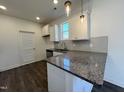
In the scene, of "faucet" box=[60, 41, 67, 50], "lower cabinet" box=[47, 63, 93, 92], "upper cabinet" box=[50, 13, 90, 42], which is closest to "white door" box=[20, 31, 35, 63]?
"upper cabinet" box=[50, 13, 90, 42]

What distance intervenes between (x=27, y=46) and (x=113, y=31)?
460cm

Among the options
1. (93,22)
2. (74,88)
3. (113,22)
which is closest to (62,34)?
(93,22)

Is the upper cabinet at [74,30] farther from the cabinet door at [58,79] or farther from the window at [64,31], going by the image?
the cabinet door at [58,79]

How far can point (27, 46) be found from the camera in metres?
5.20

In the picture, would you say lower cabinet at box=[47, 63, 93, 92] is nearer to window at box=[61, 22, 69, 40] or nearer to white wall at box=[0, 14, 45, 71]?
window at box=[61, 22, 69, 40]

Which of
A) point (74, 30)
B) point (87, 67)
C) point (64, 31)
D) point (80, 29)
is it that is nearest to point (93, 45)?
point (80, 29)

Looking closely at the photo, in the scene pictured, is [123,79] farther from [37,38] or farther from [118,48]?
[37,38]

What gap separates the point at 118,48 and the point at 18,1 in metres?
3.48

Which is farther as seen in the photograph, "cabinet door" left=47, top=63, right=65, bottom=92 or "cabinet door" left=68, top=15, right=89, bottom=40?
"cabinet door" left=68, top=15, right=89, bottom=40

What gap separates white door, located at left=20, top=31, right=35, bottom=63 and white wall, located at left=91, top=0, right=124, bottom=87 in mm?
4126

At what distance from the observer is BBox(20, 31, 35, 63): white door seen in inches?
195

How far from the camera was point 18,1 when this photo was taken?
288 centimetres

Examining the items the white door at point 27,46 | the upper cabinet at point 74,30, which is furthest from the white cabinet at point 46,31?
the white door at point 27,46

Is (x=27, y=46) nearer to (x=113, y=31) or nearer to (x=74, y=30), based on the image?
(x=74, y=30)
